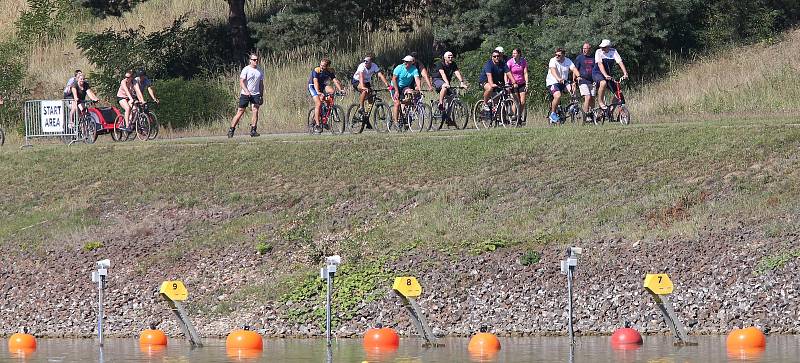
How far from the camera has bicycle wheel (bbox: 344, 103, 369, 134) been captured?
102ft

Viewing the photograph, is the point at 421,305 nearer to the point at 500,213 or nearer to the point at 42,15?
the point at 500,213

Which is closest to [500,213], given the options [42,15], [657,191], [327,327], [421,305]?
[657,191]

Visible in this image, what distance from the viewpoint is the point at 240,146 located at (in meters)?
29.5

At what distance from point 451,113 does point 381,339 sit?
1358 centimetres

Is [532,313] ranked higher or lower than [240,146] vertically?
lower

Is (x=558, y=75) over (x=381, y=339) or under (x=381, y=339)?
over

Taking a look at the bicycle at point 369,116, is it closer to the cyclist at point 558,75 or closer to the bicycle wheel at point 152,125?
the cyclist at point 558,75

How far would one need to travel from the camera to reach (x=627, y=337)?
53.8 feet

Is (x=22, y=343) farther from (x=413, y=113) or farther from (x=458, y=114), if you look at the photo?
(x=458, y=114)

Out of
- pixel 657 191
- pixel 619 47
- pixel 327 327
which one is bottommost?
pixel 327 327

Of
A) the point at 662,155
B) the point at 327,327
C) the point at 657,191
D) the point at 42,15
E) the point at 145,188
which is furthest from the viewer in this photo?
the point at 42,15

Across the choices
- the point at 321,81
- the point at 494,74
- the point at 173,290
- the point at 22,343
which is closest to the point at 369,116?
the point at 321,81

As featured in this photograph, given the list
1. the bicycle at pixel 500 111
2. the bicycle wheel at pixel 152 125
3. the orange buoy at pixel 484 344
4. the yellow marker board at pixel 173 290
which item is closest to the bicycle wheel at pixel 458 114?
the bicycle at pixel 500 111

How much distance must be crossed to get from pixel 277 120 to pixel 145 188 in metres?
12.5
